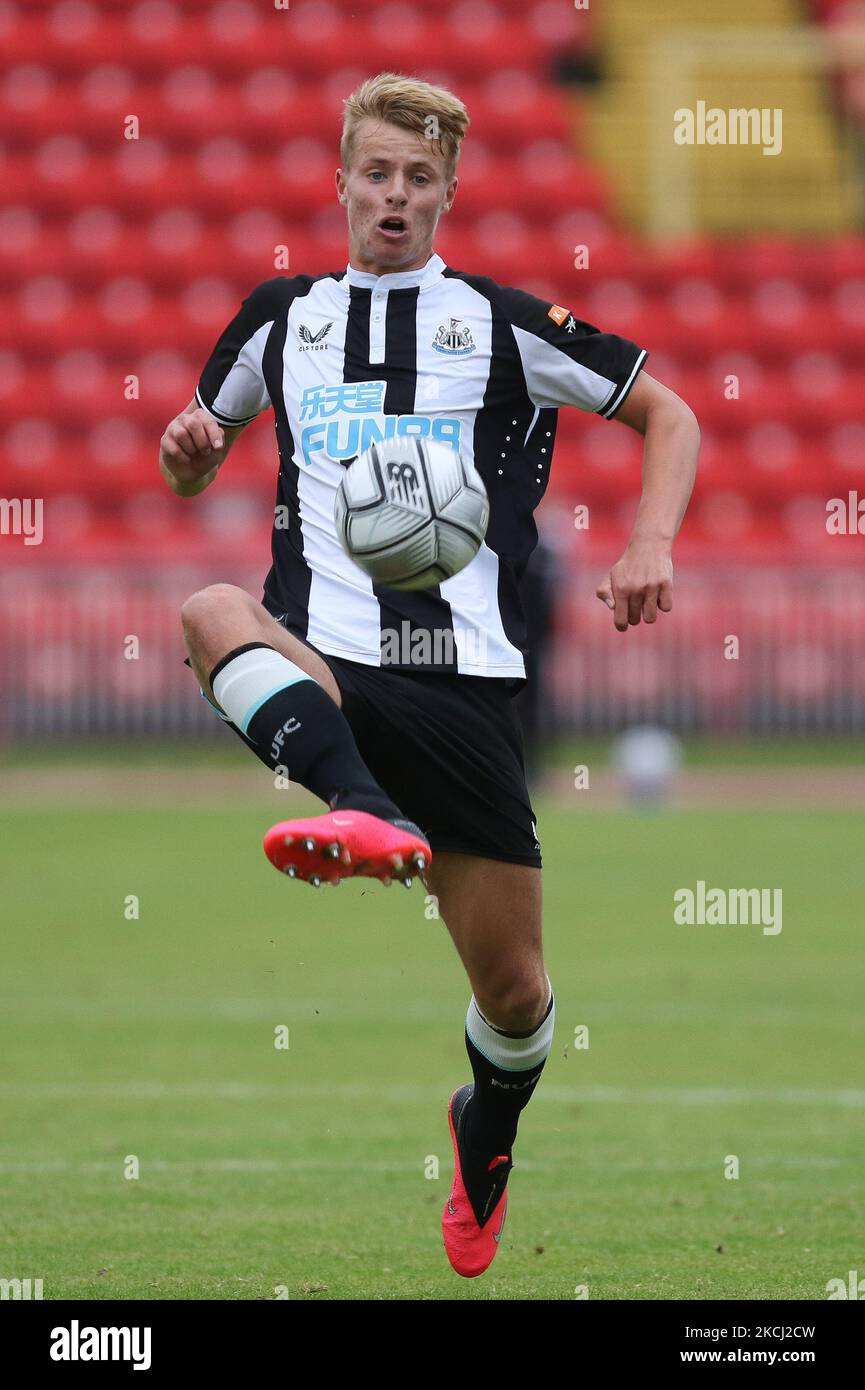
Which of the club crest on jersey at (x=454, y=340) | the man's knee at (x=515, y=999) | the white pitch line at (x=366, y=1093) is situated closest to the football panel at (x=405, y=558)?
the club crest on jersey at (x=454, y=340)

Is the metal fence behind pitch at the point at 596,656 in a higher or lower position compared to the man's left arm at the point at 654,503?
lower

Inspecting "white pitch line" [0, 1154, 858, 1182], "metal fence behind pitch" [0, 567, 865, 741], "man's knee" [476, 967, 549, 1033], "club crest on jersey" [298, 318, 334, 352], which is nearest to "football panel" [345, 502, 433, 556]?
"club crest on jersey" [298, 318, 334, 352]

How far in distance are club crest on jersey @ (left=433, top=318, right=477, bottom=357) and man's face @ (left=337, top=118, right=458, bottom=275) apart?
18 cm

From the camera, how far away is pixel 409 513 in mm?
4117

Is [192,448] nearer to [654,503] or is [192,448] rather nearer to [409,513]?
[409,513]

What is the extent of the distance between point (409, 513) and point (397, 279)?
794mm

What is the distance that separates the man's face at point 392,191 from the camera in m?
4.43

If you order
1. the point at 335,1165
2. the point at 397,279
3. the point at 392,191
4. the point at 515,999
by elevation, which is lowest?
the point at 335,1165

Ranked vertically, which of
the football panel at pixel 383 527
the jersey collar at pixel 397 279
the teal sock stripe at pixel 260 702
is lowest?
the teal sock stripe at pixel 260 702

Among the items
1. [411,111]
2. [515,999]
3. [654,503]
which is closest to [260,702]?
[654,503]

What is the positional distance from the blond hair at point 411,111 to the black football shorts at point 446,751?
1.12m

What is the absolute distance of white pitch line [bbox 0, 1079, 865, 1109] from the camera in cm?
696

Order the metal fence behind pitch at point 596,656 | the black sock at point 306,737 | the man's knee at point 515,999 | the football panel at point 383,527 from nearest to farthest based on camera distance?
the black sock at point 306,737 < the football panel at point 383,527 < the man's knee at point 515,999 < the metal fence behind pitch at point 596,656

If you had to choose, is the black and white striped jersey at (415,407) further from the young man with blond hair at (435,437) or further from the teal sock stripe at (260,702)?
the teal sock stripe at (260,702)
